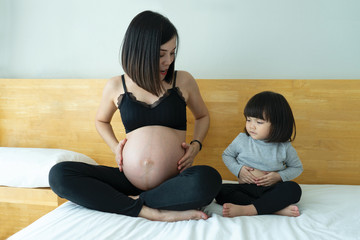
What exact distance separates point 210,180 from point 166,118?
0.33 m

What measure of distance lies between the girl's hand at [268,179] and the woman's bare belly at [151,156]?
1.05 ft

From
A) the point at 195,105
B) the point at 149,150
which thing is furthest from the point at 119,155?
the point at 195,105

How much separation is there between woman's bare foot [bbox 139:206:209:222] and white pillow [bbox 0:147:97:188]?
0.55m

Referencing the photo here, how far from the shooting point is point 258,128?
115cm

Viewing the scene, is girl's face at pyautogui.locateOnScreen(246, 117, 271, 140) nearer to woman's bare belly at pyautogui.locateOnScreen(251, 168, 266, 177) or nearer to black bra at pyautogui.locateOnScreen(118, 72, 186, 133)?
woman's bare belly at pyautogui.locateOnScreen(251, 168, 266, 177)

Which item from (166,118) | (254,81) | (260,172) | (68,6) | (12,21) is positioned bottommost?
(260,172)

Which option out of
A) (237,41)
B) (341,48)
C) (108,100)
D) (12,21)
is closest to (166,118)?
(108,100)

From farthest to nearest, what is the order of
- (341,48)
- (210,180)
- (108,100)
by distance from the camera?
(341,48)
(108,100)
(210,180)

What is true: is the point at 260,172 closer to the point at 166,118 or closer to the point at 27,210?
the point at 166,118

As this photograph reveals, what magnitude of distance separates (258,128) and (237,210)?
34cm

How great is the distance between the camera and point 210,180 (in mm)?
912

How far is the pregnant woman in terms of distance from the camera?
0.92 meters

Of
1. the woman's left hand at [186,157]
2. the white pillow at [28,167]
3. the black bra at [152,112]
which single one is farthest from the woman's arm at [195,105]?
the white pillow at [28,167]

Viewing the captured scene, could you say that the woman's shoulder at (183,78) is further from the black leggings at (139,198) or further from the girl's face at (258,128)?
the black leggings at (139,198)
